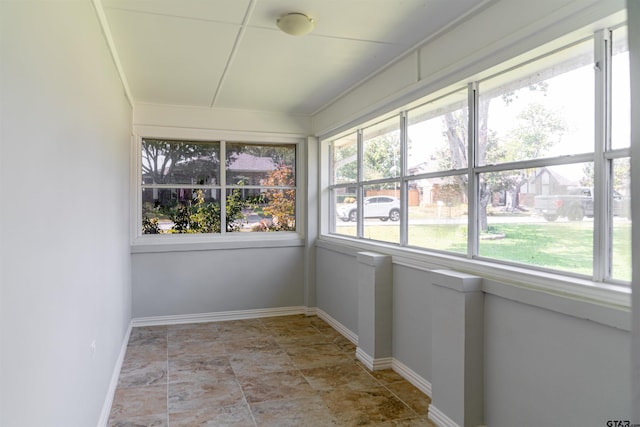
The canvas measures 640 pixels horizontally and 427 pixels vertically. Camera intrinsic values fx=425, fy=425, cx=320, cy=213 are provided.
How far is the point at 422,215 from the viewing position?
337cm

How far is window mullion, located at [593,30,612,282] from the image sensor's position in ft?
6.28

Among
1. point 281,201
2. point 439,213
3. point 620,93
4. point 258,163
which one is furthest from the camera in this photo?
point 281,201

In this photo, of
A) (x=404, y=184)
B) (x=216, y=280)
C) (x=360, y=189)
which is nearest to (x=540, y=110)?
(x=404, y=184)

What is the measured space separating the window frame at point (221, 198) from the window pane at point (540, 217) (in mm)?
3098

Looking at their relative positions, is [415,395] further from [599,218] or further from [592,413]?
[599,218]

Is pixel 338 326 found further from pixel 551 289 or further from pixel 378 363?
pixel 551 289

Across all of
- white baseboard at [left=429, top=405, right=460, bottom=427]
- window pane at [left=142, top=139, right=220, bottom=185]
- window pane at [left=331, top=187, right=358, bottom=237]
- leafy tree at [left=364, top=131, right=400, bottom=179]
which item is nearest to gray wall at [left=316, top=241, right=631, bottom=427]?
white baseboard at [left=429, top=405, right=460, bottom=427]

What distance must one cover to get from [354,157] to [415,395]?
248 cm

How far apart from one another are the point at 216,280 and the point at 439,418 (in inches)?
128

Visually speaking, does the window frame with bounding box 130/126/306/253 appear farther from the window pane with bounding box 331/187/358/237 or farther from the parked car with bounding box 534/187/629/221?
the parked car with bounding box 534/187/629/221

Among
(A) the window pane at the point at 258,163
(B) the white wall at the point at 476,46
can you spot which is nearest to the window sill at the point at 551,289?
(B) the white wall at the point at 476,46

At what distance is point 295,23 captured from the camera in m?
2.60

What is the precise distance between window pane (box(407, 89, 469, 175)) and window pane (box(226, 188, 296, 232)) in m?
2.34

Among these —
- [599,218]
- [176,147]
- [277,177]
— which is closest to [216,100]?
[176,147]
